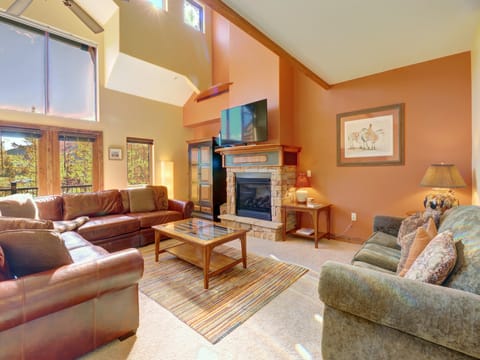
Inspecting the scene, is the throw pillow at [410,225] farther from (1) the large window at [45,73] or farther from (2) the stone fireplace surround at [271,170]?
(1) the large window at [45,73]

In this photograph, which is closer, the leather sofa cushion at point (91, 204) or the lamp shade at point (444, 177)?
the lamp shade at point (444, 177)

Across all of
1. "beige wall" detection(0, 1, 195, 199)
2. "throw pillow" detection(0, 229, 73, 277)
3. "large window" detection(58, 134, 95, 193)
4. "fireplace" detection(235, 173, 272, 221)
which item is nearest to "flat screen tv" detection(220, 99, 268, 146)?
"fireplace" detection(235, 173, 272, 221)

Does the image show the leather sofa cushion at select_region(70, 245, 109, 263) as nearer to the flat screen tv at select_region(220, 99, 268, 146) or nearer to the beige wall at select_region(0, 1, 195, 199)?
the flat screen tv at select_region(220, 99, 268, 146)

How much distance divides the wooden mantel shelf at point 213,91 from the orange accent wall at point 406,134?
1720 mm

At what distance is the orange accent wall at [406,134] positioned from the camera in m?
2.83

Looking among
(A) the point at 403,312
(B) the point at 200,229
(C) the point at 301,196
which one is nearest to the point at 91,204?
(B) the point at 200,229

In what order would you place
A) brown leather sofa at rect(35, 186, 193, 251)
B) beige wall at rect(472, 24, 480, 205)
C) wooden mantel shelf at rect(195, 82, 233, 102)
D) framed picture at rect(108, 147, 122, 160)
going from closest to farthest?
1. beige wall at rect(472, 24, 480, 205)
2. brown leather sofa at rect(35, 186, 193, 251)
3. framed picture at rect(108, 147, 122, 160)
4. wooden mantel shelf at rect(195, 82, 233, 102)

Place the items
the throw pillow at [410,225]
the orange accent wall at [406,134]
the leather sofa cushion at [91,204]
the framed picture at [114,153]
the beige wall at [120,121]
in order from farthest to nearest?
the framed picture at [114,153] → the beige wall at [120,121] → the leather sofa cushion at [91,204] → the orange accent wall at [406,134] → the throw pillow at [410,225]

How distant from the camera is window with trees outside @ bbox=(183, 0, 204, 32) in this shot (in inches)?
218

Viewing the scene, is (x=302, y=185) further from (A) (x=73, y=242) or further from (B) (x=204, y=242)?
(A) (x=73, y=242)

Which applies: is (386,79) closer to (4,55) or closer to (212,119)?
(212,119)

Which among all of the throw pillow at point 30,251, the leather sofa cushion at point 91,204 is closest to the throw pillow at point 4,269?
the throw pillow at point 30,251

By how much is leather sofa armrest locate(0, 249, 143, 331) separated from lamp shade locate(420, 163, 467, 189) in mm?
3032

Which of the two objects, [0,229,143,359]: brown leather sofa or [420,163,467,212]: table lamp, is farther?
[420,163,467,212]: table lamp
